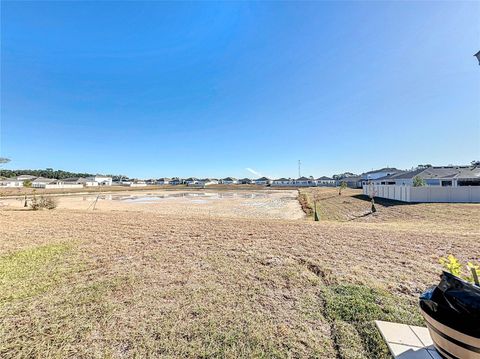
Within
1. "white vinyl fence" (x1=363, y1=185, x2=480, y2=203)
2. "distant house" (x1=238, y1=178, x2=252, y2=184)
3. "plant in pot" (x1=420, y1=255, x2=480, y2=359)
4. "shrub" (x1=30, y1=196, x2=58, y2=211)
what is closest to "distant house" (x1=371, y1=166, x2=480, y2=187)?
"white vinyl fence" (x1=363, y1=185, x2=480, y2=203)

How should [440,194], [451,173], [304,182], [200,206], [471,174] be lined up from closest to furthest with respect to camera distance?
[440,194]
[200,206]
[471,174]
[451,173]
[304,182]

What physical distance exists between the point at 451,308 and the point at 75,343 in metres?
3.41

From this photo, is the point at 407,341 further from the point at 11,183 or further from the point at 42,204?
the point at 11,183

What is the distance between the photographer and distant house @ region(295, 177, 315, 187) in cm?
9005

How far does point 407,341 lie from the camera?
2.17m

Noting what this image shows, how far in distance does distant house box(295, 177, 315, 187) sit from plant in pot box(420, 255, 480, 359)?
91.1m

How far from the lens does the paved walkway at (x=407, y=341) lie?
1.96 metres

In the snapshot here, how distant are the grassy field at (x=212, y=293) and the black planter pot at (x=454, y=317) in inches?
33.2

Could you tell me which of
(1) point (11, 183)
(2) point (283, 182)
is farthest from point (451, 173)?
(1) point (11, 183)

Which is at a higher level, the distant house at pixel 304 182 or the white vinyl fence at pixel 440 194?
the distant house at pixel 304 182

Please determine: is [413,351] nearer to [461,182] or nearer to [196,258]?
[196,258]

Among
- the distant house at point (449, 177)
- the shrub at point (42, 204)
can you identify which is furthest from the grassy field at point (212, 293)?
the distant house at point (449, 177)

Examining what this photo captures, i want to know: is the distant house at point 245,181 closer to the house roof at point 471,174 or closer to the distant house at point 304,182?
the distant house at point 304,182

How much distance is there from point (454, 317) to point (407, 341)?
1067 mm
